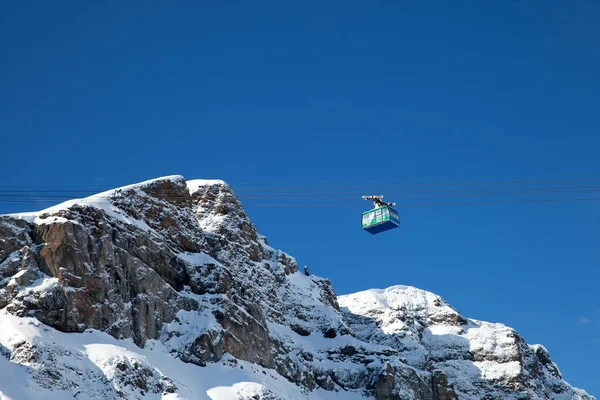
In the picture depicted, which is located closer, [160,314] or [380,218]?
[380,218]

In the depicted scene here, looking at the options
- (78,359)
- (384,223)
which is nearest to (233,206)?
(78,359)

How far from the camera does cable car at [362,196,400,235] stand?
83.1 m

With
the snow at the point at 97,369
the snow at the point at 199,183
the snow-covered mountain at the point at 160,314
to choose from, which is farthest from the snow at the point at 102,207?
the snow at the point at 199,183

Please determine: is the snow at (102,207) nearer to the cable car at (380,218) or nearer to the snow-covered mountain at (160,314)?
the snow-covered mountain at (160,314)

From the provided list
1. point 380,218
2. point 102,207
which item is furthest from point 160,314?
point 380,218

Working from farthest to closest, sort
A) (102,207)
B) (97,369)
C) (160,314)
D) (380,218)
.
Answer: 1. (102,207)
2. (160,314)
3. (97,369)
4. (380,218)

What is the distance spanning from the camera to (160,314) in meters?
142

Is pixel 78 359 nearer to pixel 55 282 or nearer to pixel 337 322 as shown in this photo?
pixel 55 282

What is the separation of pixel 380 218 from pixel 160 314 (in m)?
65.3

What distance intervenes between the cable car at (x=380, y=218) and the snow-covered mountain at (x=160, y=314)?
46.1 metres

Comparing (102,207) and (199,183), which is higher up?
(199,183)

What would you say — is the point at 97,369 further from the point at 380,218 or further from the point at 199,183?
the point at 199,183

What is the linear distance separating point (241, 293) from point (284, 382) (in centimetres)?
1516

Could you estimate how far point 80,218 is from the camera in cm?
13625
